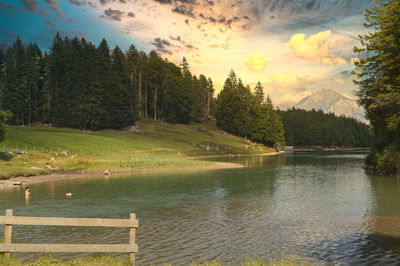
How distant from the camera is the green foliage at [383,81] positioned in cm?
4731

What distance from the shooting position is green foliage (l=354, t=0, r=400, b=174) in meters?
47.3

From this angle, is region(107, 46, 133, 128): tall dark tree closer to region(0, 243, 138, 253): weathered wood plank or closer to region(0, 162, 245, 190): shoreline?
region(0, 162, 245, 190): shoreline

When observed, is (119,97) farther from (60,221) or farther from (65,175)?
(60,221)

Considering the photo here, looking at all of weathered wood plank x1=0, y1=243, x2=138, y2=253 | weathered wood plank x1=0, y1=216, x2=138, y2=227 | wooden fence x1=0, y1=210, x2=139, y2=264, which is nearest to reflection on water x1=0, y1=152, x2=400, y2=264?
weathered wood plank x1=0, y1=243, x2=138, y2=253

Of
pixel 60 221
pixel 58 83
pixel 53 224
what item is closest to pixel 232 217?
pixel 60 221

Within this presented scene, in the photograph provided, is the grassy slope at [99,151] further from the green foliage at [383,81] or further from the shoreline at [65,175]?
the green foliage at [383,81]

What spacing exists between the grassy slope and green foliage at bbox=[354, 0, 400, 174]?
3335cm

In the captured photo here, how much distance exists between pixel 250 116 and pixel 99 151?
100058mm

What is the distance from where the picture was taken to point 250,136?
6417 inches

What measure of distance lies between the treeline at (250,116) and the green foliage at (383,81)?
101898 mm

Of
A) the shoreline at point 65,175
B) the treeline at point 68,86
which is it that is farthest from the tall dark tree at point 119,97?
the shoreline at point 65,175

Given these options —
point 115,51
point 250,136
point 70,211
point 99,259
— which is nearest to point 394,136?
point 70,211

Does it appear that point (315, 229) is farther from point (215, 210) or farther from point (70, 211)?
point (70, 211)

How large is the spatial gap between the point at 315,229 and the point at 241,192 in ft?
56.4
